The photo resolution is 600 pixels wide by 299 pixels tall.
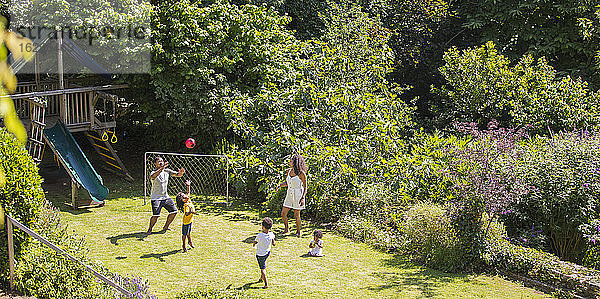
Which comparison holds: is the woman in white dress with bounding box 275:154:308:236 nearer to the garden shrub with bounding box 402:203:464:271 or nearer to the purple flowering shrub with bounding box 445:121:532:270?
the garden shrub with bounding box 402:203:464:271

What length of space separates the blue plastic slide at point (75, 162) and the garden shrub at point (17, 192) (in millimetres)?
4221

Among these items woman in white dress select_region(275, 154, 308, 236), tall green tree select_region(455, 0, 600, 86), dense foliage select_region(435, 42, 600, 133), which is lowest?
woman in white dress select_region(275, 154, 308, 236)

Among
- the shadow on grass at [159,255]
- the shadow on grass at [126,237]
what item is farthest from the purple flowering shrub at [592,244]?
the shadow on grass at [126,237]

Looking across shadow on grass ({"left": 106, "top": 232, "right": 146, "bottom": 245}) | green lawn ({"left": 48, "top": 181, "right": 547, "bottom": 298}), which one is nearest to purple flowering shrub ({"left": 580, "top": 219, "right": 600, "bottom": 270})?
green lawn ({"left": 48, "top": 181, "right": 547, "bottom": 298})

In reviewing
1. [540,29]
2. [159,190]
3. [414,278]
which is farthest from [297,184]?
[540,29]

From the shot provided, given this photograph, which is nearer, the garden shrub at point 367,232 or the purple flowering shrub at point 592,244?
the purple flowering shrub at point 592,244

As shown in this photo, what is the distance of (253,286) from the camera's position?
791cm

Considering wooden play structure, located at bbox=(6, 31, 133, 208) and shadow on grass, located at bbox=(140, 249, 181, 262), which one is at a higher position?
wooden play structure, located at bbox=(6, 31, 133, 208)

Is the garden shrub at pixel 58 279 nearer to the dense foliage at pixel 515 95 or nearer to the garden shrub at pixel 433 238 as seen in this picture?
the garden shrub at pixel 433 238

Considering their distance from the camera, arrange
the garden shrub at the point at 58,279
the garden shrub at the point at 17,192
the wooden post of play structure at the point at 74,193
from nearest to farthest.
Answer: the garden shrub at the point at 58,279
the garden shrub at the point at 17,192
the wooden post of play structure at the point at 74,193

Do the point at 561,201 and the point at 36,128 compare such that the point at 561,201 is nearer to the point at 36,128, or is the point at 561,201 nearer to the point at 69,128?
the point at 36,128

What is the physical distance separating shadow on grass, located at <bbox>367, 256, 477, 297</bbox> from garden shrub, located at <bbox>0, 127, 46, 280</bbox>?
470 centimetres

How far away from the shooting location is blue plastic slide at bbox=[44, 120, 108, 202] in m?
11.7

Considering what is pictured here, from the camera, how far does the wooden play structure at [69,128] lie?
1175 centimetres
